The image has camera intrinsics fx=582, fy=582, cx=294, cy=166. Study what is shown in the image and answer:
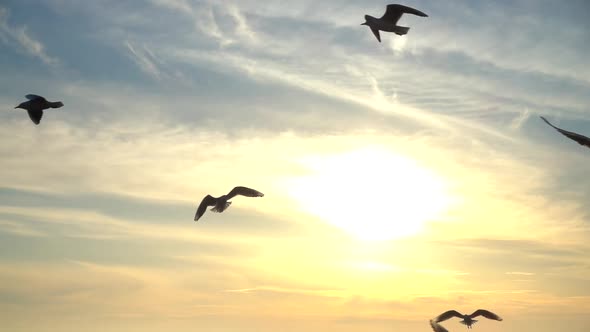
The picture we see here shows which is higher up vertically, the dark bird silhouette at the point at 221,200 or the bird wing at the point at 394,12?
the bird wing at the point at 394,12

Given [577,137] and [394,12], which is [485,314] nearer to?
[394,12]

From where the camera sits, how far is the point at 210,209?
39.2 meters

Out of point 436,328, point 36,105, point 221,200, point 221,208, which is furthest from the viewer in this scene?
point 36,105

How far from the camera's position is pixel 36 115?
1607 inches

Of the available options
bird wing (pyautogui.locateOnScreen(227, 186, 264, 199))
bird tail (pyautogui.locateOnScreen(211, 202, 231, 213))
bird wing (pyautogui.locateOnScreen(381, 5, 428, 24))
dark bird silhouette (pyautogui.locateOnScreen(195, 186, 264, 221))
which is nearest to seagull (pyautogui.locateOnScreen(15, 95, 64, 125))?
dark bird silhouette (pyautogui.locateOnScreen(195, 186, 264, 221))

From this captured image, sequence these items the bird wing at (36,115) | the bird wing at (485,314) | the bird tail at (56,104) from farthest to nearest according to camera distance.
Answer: the bird wing at (485,314) < the bird tail at (56,104) < the bird wing at (36,115)

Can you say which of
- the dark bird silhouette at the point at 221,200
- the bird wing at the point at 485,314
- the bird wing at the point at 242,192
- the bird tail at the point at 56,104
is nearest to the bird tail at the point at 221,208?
the dark bird silhouette at the point at 221,200

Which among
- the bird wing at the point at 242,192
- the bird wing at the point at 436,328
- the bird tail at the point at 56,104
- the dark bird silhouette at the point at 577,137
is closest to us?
the dark bird silhouette at the point at 577,137

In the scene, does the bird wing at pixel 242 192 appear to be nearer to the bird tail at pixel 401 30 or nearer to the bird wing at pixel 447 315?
the bird tail at pixel 401 30

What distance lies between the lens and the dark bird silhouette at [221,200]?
129 ft

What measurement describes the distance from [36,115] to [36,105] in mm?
750

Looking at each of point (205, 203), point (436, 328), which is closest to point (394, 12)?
point (205, 203)

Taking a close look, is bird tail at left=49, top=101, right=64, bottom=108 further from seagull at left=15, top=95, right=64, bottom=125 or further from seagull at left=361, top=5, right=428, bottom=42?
seagull at left=361, top=5, right=428, bottom=42

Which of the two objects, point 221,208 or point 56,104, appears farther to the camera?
point 56,104
